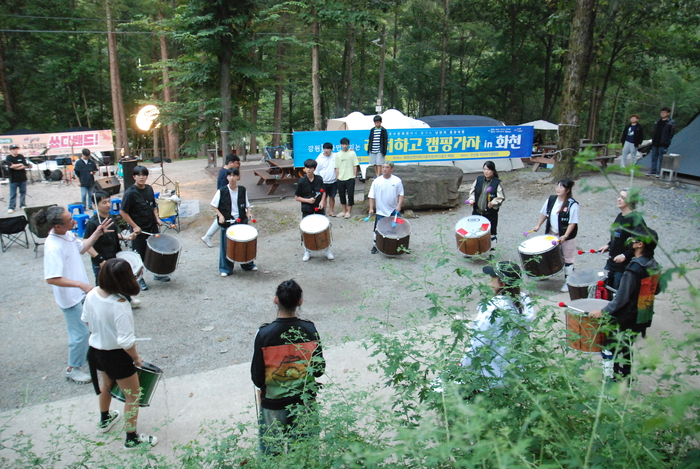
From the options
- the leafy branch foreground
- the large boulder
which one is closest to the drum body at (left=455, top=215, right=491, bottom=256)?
the large boulder

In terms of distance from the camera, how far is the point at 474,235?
7832 millimetres

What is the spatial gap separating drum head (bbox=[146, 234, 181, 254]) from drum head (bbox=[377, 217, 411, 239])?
351 cm

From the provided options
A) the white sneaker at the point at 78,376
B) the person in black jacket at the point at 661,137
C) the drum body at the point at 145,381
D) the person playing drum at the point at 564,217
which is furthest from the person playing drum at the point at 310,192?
the person in black jacket at the point at 661,137

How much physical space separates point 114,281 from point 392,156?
10.9m

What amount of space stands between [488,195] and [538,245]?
4.73 feet

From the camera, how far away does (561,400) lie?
7.23 feet

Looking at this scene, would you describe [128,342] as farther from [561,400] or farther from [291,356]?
[561,400]

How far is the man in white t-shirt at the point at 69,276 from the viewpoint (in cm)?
471

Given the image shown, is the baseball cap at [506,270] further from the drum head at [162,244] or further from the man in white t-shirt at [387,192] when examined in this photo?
the drum head at [162,244]

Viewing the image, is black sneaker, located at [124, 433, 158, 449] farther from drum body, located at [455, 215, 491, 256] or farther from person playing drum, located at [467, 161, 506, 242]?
person playing drum, located at [467, 161, 506, 242]

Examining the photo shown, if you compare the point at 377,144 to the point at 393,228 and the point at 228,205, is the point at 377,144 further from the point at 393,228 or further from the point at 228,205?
the point at 228,205

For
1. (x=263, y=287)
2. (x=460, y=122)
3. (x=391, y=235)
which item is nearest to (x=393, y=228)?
(x=391, y=235)

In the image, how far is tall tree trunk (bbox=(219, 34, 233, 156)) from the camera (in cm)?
1270

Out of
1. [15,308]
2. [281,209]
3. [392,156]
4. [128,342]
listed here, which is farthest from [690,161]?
[15,308]
